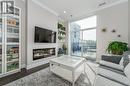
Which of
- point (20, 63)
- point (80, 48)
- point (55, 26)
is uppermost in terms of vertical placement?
point (55, 26)

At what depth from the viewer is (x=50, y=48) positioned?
176 inches

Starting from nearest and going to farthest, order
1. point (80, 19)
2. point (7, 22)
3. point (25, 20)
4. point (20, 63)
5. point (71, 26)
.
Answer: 1. point (7, 22)
2. point (20, 63)
3. point (25, 20)
4. point (80, 19)
5. point (71, 26)

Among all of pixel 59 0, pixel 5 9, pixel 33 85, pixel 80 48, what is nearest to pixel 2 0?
pixel 5 9

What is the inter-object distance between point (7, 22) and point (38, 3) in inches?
66.5

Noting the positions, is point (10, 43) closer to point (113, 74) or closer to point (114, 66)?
point (113, 74)

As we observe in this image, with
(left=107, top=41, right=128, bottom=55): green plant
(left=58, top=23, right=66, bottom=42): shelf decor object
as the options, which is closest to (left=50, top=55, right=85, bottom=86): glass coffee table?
(left=107, top=41, right=128, bottom=55): green plant

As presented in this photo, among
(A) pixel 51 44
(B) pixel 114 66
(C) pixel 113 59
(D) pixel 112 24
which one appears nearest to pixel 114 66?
(B) pixel 114 66

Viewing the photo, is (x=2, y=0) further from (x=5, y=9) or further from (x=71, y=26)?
(x=71, y=26)

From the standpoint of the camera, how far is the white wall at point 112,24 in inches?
→ 136

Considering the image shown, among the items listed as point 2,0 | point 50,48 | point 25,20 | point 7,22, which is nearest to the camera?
point 2,0

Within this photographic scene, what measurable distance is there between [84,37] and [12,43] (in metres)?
4.31

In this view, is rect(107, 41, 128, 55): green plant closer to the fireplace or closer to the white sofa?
the white sofa

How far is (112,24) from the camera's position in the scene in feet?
12.5

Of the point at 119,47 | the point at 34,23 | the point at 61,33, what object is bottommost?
the point at 119,47
